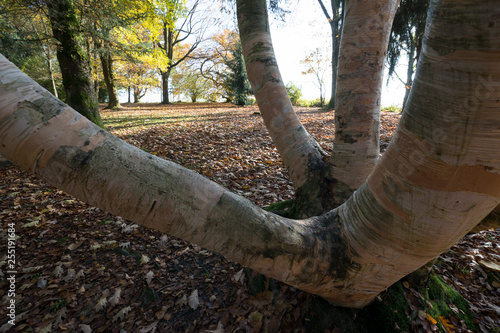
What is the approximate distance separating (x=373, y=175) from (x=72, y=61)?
24.8 feet

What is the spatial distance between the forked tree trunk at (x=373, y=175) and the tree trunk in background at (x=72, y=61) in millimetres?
6273

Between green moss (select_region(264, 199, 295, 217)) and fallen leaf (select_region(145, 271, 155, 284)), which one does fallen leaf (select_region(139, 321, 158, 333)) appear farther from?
green moss (select_region(264, 199, 295, 217))

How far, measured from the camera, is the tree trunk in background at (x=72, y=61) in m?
5.75

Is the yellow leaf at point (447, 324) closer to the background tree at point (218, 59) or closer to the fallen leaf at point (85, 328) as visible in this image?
the fallen leaf at point (85, 328)

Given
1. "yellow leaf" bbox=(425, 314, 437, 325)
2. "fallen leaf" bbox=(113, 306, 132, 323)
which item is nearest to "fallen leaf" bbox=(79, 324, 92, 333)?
"fallen leaf" bbox=(113, 306, 132, 323)

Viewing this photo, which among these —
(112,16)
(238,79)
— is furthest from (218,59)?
(112,16)

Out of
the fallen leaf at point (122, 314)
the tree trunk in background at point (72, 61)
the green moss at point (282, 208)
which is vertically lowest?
the fallen leaf at point (122, 314)

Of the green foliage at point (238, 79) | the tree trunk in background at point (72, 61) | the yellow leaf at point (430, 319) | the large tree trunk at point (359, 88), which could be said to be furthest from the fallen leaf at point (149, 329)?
the green foliage at point (238, 79)

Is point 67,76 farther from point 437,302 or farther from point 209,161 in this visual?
point 437,302

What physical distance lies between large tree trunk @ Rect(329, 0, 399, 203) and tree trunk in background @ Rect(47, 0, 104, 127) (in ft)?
20.9

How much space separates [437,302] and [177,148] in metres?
5.38

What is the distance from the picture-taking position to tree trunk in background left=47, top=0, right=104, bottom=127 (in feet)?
18.9

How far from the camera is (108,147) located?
3.07ft

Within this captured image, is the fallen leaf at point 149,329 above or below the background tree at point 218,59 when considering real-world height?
below
